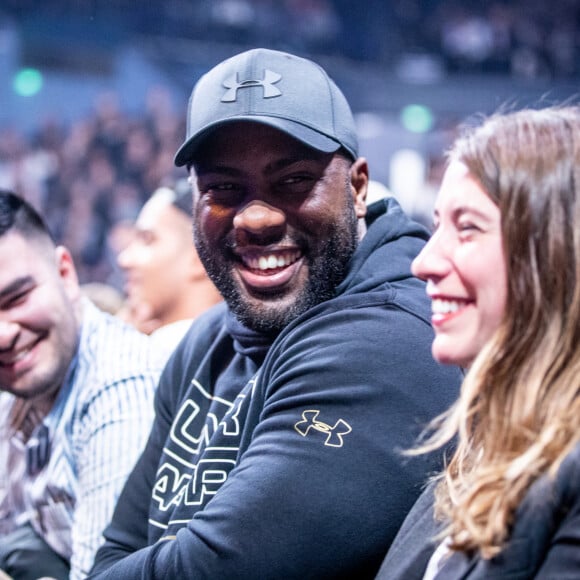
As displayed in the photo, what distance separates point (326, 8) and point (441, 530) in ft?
35.8

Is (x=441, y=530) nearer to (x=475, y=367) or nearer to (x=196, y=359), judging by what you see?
(x=475, y=367)

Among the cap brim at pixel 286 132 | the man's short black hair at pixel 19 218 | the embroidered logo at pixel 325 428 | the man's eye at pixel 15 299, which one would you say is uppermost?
the cap brim at pixel 286 132

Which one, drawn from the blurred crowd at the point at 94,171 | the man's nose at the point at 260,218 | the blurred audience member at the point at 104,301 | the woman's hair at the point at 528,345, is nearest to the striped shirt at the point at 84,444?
the man's nose at the point at 260,218

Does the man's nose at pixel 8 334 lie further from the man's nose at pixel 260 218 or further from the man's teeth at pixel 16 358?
the man's nose at pixel 260 218

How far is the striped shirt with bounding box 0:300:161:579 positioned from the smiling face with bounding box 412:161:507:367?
43.6 inches

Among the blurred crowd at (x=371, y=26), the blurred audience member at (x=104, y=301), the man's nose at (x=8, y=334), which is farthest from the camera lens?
the blurred crowd at (x=371, y=26)

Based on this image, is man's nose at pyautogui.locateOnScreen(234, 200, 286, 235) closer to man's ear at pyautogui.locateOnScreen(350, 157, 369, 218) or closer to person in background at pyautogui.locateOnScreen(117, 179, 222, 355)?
man's ear at pyautogui.locateOnScreen(350, 157, 369, 218)

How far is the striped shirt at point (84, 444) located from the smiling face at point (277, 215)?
572 mm

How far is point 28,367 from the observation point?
2.43m

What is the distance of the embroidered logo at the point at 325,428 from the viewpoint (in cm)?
153

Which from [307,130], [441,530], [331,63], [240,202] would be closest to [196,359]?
[240,202]

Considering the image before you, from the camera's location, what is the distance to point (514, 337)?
1229 mm

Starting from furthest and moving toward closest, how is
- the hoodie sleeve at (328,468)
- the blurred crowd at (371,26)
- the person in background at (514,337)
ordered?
the blurred crowd at (371,26), the hoodie sleeve at (328,468), the person in background at (514,337)

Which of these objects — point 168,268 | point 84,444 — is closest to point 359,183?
point 84,444
